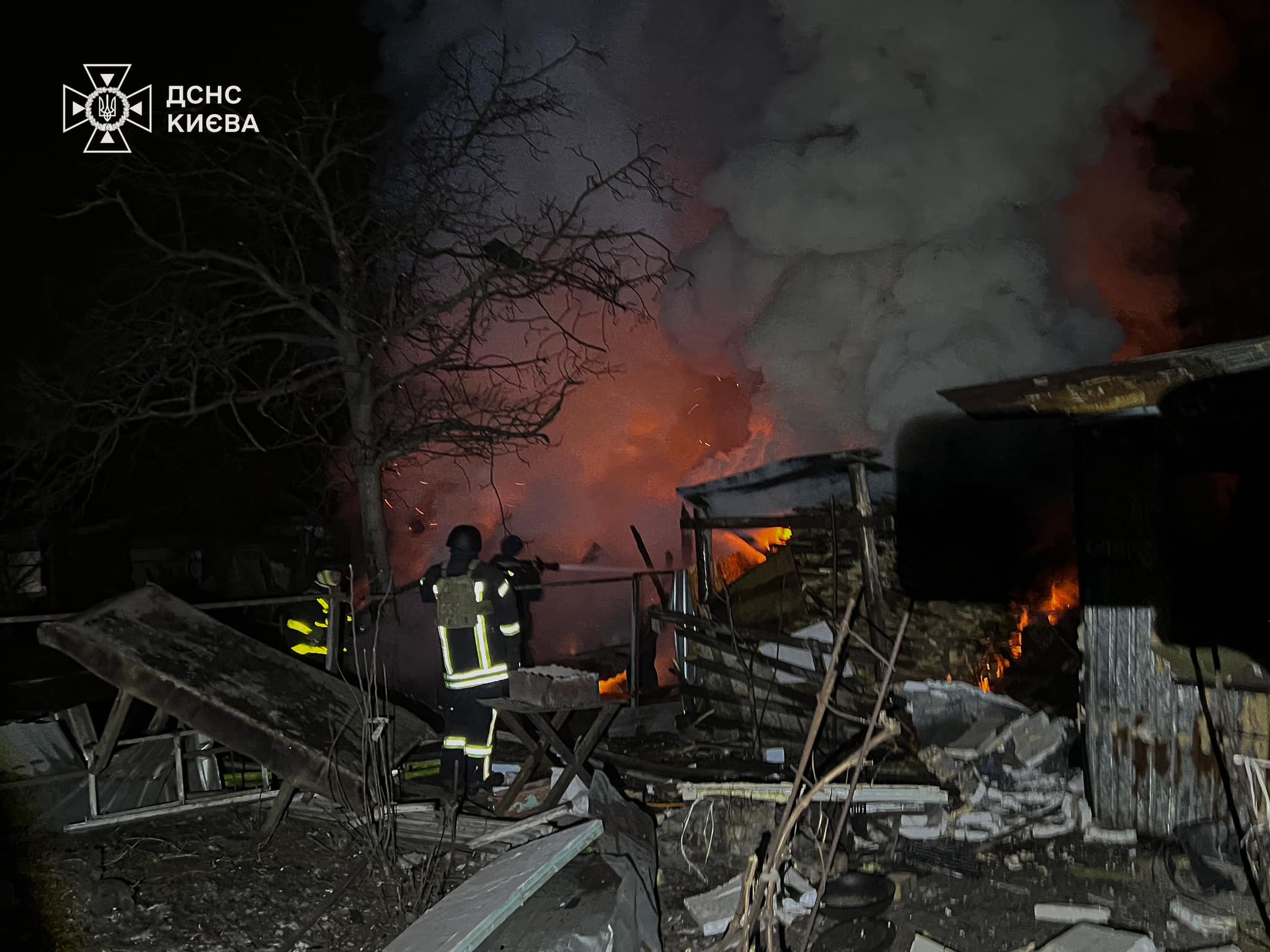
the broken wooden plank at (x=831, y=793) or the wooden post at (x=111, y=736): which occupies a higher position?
the wooden post at (x=111, y=736)

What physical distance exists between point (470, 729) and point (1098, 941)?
4267 mm

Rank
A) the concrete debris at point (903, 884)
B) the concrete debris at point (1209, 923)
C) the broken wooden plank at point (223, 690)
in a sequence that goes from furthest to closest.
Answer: the broken wooden plank at point (223, 690), the concrete debris at point (903, 884), the concrete debris at point (1209, 923)

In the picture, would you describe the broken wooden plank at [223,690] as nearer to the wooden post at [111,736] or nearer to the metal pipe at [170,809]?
the wooden post at [111,736]

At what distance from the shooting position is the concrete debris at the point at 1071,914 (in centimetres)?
400

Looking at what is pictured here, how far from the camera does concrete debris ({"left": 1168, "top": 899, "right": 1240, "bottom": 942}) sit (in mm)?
3885

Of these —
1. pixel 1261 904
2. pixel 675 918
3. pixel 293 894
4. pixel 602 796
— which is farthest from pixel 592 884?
pixel 1261 904

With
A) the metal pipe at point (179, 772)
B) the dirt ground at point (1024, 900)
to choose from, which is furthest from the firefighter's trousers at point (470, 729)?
the dirt ground at point (1024, 900)

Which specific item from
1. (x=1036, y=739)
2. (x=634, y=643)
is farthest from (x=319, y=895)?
(x=1036, y=739)

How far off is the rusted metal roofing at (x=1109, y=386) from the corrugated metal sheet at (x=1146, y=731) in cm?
133

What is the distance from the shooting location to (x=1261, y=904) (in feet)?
13.3

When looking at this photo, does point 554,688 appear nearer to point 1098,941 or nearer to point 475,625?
point 475,625

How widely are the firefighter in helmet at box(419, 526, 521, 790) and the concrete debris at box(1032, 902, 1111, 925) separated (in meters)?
3.86

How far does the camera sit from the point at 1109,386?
14.5 ft

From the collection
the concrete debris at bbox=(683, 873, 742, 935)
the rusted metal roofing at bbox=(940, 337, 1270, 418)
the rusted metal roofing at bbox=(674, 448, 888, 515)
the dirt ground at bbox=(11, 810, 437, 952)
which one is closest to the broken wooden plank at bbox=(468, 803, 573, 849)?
the dirt ground at bbox=(11, 810, 437, 952)
